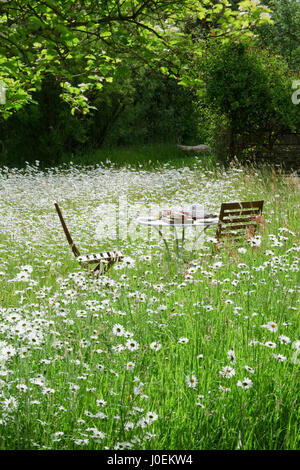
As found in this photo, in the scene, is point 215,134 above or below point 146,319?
above

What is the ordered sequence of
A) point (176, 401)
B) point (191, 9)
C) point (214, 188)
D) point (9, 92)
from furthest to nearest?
1. point (214, 188)
2. point (9, 92)
3. point (191, 9)
4. point (176, 401)

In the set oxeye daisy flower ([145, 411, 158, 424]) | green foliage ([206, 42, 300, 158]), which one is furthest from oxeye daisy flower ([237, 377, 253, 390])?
green foliage ([206, 42, 300, 158])

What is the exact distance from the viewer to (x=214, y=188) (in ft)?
41.0

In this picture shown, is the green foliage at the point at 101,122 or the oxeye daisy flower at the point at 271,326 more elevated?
the green foliage at the point at 101,122

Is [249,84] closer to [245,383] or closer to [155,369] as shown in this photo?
[155,369]

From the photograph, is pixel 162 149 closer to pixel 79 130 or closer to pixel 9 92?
pixel 79 130

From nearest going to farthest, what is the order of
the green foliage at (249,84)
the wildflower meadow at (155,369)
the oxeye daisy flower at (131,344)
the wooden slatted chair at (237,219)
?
the wildflower meadow at (155,369), the oxeye daisy flower at (131,344), the wooden slatted chair at (237,219), the green foliage at (249,84)

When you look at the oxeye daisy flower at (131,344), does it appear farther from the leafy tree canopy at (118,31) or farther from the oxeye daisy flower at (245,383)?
the leafy tree canopy at (118,31)

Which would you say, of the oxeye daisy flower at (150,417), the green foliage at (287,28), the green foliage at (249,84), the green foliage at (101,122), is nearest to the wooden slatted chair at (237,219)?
Result: the oxeye daisy flower at (150,417)

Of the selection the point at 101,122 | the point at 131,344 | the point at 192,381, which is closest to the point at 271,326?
the point at 192,381

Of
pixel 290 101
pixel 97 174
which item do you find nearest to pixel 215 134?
pixel 290 101

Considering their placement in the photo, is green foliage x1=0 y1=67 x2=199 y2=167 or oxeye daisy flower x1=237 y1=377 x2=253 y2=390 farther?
green foliage x1=0 y1=67 x2=199 y2=167

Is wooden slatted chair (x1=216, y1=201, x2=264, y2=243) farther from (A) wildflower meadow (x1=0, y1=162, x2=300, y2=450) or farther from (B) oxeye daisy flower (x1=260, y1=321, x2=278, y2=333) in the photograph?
(B) oxeye daisy flower (x1=260, y1=321, x2=278, y2=333)
